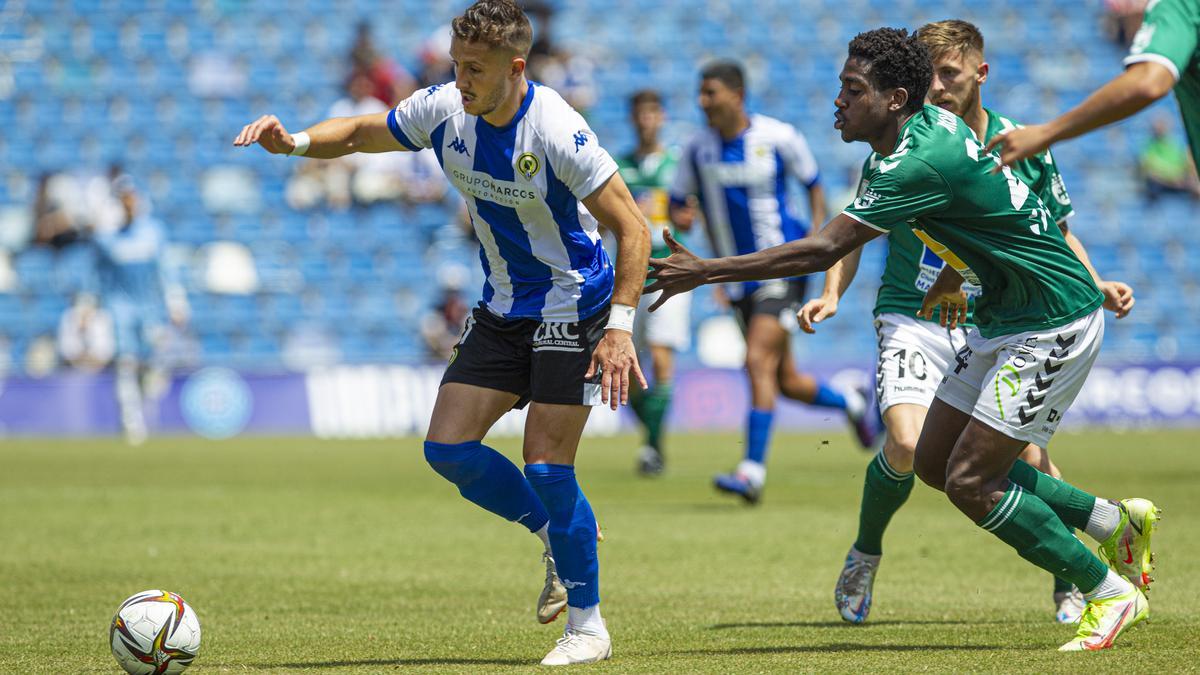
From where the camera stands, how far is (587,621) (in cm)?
586

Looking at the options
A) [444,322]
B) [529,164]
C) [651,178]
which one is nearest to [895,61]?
[529,164]

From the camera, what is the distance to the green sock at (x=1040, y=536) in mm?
5738

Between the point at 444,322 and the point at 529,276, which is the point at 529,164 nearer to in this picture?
the point at 529,276

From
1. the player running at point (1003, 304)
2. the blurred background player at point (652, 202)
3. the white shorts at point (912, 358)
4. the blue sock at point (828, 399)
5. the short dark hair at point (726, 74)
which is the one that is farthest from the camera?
the blurred background player at point (652, 202)

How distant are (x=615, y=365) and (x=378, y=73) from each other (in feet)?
61.8

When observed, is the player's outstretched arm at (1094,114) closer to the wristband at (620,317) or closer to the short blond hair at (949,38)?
the wristband at (620,317)

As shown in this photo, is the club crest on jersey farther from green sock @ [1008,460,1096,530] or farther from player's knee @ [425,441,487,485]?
green sock @ [1008,460,1096,530]

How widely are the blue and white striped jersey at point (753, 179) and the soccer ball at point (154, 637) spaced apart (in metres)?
6.95

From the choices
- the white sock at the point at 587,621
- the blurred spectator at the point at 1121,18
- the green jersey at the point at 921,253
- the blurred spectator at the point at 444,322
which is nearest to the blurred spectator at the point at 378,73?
the blurred spectator at the point at 444,322

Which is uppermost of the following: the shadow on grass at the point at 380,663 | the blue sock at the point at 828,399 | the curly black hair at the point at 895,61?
the curly black hair at the point at 895,61

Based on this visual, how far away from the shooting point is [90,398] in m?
21.1

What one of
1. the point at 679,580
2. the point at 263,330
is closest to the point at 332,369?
the point at 263,330

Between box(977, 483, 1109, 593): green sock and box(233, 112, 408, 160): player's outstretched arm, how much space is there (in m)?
2.78

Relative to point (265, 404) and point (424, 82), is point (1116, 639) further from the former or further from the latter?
point (424, 82)
